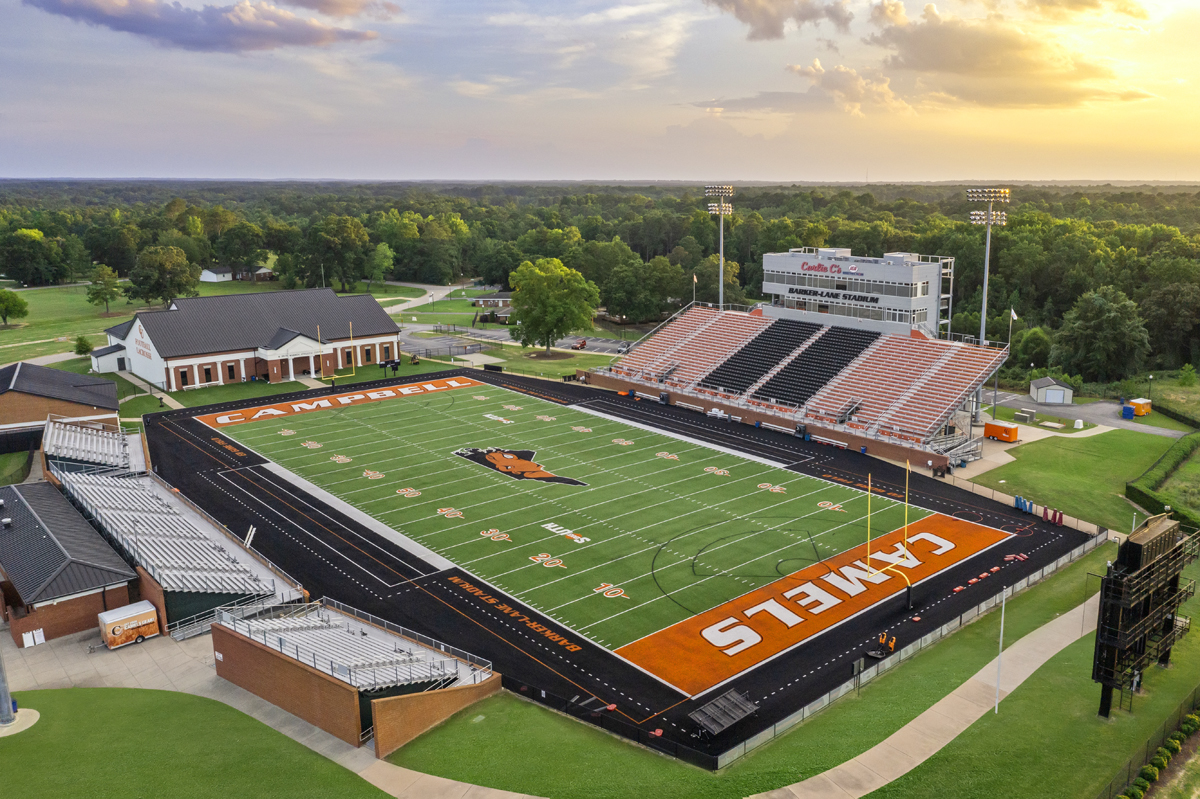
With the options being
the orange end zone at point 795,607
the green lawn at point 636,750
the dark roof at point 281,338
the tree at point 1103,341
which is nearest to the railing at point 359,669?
the green lawn at point 636,750

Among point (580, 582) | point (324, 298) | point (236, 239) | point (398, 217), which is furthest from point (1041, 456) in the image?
point (398, 217)

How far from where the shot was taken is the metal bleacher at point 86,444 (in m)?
43.5

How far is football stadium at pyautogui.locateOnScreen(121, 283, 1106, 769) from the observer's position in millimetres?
26750

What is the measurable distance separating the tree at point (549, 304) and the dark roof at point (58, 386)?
3662 centimetres

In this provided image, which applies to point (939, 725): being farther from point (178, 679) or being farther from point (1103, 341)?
point (1103, 341)

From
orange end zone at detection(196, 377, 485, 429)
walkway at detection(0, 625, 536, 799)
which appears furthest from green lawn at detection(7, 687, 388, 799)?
orange end zone at detection(196, 377, 485, 429)

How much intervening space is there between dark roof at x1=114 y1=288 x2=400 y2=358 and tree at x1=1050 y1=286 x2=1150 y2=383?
202 feet

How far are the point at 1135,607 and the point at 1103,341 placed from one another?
5942 centimetres

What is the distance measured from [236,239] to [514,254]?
43.4m

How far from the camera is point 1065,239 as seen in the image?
99500 millimetres

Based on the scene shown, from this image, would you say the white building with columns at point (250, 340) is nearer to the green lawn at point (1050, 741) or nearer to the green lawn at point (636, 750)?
the green lawn at point (636, 750)

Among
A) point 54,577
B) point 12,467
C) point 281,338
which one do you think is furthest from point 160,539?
point 281,338

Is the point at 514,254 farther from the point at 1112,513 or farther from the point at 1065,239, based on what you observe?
the point at 1112,513

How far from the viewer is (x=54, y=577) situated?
28438 mm
